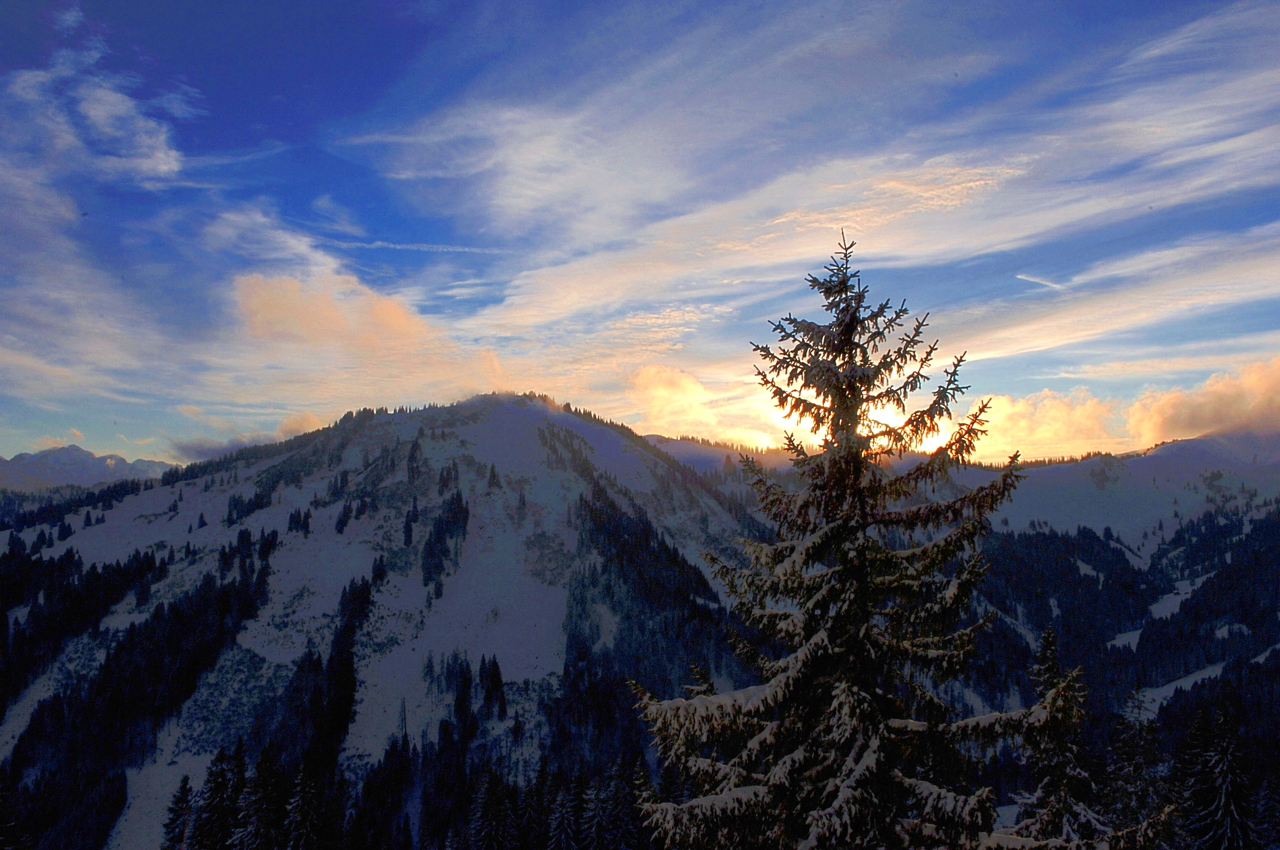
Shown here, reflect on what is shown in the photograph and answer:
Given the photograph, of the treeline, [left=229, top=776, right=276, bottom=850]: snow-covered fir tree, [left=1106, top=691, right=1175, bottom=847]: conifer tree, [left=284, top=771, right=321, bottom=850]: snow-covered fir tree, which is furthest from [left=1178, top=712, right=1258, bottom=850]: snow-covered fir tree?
the treeline

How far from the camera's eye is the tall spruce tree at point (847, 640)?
1011 centimetres

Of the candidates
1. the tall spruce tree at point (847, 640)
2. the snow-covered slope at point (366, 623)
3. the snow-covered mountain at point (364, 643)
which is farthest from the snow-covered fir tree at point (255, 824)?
the snow-covered slope at point (366, 623)

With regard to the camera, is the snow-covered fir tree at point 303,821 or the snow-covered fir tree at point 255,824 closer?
the snow-covered fir tree at point 303,821

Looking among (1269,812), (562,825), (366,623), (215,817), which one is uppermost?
(215,817)

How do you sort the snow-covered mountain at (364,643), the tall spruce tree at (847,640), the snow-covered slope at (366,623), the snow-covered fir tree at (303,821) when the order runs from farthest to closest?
the snow-covered slope at (366,623)
the snow-covered mountain at (364,643)
the snow-covered fir tree at (303,821)
the tall spruce tree at (847,640)

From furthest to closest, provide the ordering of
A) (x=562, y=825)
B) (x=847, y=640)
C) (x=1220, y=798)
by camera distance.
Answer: (x=562, y=825)
(x=1220, y=798)
(x=847, y=640)

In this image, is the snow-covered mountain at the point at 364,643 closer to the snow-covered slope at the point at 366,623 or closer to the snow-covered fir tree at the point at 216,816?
the snow-covered slope at the point at 366,623

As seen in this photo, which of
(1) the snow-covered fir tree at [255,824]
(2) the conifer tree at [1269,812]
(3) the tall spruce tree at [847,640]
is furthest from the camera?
(2) the conifer tree at [1269,812]

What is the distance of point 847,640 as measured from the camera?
35.5 feet

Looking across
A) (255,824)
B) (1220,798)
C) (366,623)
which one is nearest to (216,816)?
(255,824)

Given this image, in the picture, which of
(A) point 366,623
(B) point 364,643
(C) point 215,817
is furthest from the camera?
(A) point 366,623

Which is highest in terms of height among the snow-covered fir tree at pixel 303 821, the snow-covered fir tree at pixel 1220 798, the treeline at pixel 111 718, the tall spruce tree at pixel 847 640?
the tall spruce tree at pixel 847 640

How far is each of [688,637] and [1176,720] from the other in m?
101

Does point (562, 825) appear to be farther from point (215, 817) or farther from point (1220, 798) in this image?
point (1220, 798)
